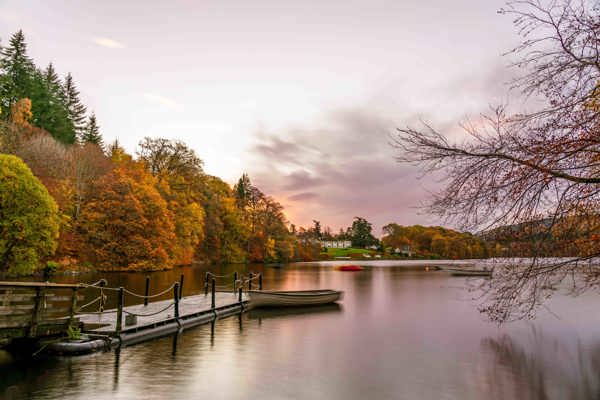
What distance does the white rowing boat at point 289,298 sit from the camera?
78.9 feet

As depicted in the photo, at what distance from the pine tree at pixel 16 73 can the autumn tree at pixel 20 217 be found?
37475 millimetres

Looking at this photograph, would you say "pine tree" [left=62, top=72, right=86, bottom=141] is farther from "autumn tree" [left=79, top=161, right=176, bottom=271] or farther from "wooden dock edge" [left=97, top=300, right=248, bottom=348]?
"wooden dock edge" [left=97, top=300, right=248, bottom=348]

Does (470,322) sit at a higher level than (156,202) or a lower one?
lower

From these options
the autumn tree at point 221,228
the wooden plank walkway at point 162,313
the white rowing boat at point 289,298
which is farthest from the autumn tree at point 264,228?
the wooden plank walkway at point 162,313

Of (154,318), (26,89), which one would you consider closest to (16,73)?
(26,89)

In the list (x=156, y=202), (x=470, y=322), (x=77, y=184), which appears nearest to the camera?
(x=470, y=322)

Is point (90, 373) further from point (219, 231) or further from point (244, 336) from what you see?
point (219, 231)

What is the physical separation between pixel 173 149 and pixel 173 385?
61073 mm

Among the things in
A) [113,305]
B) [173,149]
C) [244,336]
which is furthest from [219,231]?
[244,336]

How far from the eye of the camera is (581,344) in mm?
17266

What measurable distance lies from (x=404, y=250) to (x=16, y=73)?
423ft

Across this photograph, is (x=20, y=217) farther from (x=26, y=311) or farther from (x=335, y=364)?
(x=335, y=364)

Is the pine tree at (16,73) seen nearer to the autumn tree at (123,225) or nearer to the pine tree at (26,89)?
the pine tree at (26,89)

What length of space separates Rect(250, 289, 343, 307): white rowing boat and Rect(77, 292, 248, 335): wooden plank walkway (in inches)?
30.0
